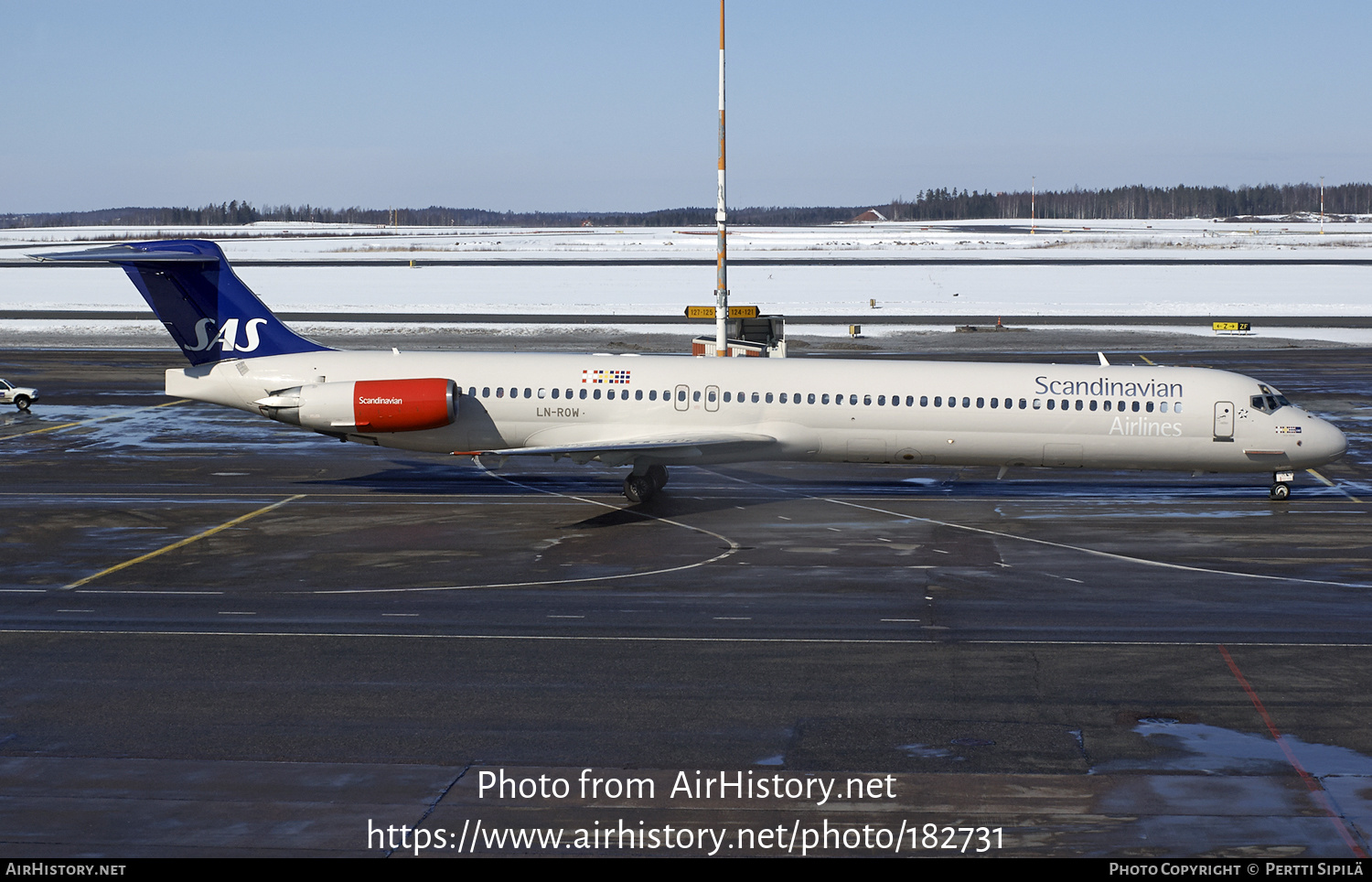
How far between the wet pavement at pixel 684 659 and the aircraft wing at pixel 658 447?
4.99 ft

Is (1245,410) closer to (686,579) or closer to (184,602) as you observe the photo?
(686,579)

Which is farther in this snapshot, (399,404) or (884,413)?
(399,404)

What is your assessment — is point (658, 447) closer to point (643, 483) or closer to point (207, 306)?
point (643, 483)

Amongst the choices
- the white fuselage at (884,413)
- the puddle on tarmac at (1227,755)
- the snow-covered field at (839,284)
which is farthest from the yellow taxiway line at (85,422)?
the snow-covered field at (839,284)

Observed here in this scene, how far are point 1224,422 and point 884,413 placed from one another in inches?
312

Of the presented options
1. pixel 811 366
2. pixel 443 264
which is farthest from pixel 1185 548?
pixel 443 264

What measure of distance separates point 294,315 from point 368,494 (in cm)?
5462

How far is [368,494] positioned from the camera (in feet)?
102

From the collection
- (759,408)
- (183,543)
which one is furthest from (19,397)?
(759,408)

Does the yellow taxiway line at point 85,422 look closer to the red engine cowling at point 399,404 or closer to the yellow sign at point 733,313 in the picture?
the red engine cowling at point 399,404

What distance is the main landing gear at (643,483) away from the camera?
29.7 m

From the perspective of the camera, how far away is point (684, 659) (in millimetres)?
18312

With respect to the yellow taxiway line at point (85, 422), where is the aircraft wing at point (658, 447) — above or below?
above

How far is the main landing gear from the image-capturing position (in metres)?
29.7
